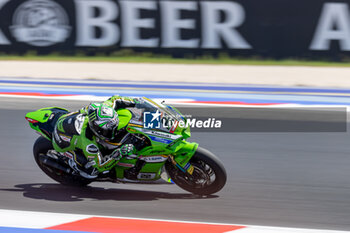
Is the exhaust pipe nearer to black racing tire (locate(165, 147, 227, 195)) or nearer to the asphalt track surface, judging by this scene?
the asphalt track surface

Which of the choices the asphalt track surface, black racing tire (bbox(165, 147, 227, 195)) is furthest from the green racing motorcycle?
the asphalt track surface

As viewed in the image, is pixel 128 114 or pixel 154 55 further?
pixel 154 55

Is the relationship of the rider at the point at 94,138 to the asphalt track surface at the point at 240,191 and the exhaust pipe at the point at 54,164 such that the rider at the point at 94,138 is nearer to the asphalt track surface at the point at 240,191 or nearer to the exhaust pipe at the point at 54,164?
the exhaust pipe at the point at 54,164

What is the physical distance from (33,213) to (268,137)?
405cm

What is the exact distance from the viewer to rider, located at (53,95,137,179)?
5.15 metres

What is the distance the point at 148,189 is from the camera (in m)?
5.91

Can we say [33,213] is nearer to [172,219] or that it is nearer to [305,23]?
[172,219]

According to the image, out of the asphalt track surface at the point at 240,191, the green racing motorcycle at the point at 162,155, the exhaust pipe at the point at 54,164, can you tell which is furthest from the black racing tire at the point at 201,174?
the exhaust pipe at the point at 54,164

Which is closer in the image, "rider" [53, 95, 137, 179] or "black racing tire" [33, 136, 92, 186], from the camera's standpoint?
"rider" [53, 95, 137, 179]

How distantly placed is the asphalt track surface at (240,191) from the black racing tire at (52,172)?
71 mm

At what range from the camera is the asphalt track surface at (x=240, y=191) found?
520cm

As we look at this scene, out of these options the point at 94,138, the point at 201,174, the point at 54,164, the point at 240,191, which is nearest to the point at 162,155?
the point at 201,174

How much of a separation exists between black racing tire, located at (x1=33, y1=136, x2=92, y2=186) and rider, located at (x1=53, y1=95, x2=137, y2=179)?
0.23 meters

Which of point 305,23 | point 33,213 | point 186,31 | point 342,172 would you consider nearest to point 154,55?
point 186,31
